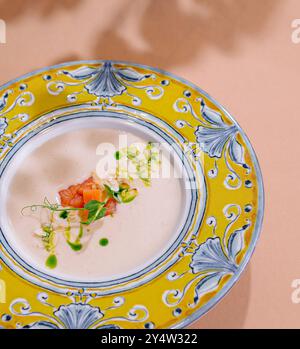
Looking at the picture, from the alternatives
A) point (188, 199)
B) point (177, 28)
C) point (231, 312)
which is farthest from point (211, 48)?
point (231, 312)

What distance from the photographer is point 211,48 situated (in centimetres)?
109

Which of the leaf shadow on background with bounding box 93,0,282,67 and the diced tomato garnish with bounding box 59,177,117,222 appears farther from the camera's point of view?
the leaf shadow on background with bounding box 93,0,282,67

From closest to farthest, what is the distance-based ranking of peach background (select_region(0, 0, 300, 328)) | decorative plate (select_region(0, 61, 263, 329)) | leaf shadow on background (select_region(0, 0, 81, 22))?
decorative plate (select_region(0, 61, 263, 329)), peach background (select_region(0, 0, 300, 328)), leaf shadow on background (select_region(0, 0, 81, 22))

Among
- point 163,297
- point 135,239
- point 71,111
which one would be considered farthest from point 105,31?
point 163,297

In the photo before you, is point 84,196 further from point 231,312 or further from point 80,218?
point 231,312

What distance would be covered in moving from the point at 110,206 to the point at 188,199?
0.45ft

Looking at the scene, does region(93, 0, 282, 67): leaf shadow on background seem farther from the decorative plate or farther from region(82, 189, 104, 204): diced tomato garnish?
region(82, 189, 104, 204): diced tomato garnish

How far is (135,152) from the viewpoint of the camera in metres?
0.95

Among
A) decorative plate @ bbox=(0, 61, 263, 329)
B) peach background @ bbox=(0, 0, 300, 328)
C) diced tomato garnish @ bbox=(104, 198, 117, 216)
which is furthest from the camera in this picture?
peach background @ bbox=(0, 0, 300, 328)

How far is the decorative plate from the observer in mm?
778

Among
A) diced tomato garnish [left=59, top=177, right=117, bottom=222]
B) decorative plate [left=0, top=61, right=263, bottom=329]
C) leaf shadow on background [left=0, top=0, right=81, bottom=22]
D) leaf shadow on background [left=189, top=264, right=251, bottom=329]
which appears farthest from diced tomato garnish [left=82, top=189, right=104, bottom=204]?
leaf shadow on background [left=0, top=0, right=81, bottom=22]

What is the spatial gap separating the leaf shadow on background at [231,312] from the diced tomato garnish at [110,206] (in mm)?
240

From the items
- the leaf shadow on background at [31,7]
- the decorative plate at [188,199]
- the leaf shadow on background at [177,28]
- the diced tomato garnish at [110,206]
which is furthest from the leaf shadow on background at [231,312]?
the leaf shadow on background at [31,7]

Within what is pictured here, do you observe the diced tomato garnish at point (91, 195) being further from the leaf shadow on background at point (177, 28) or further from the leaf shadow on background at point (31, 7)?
the leaf shadow on background at point (31, 7)
